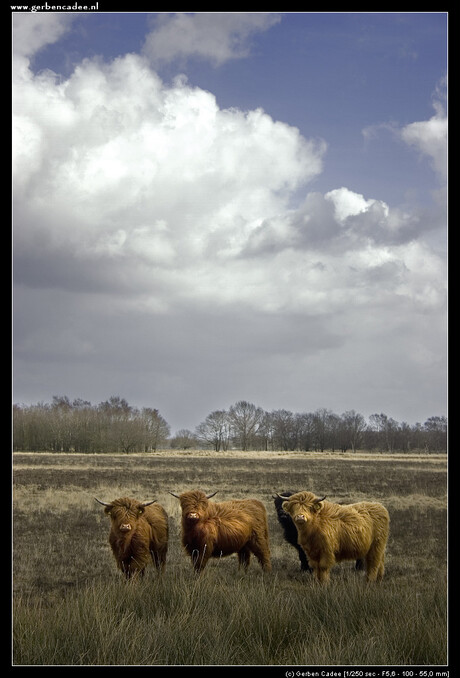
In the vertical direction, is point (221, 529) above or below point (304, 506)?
below

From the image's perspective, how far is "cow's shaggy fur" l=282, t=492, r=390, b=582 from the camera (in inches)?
319

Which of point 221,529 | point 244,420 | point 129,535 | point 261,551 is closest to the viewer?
point 129,535

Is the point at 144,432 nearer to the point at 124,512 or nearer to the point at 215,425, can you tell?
the point at 215,425

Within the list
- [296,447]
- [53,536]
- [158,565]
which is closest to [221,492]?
[53,536]

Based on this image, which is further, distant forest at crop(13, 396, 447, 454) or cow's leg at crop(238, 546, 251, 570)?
distant forest at crop(13, 396, 447, 454)

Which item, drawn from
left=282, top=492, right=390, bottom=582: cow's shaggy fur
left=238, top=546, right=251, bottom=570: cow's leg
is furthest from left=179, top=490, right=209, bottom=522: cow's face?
left=238, top=546, right=251, bottom=570: cow's leg

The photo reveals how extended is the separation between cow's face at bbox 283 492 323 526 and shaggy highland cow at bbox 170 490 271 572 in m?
1.31

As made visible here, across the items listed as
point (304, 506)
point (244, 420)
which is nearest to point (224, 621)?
point (304, 506)

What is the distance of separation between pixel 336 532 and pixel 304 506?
2.59ft

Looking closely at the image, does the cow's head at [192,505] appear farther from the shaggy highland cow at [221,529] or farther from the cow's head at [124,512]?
the cow's head at [124,512]

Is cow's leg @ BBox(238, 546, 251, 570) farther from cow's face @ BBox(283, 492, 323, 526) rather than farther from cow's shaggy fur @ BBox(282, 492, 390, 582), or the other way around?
cow's face @ BBox(283, 492, 323, 526)

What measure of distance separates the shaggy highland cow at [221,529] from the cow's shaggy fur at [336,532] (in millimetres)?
1272

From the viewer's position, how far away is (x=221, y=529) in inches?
352

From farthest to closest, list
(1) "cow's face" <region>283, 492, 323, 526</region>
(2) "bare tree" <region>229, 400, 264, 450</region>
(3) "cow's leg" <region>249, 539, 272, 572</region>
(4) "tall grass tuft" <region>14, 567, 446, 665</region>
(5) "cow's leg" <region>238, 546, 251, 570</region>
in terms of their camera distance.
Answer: (2) "bare tree" <region>229, 400, 264, 450</region> < (5) "cow's leg" <region>238, 546, 251, 570</region> < (3) "cow's leg" <region>249, 539, 272, 572</region> < (1) "cow's face" <region>283, 492, 323, 526</region> < (4) "tall grass tuft" <region>14, 567, 446, 665</region>
